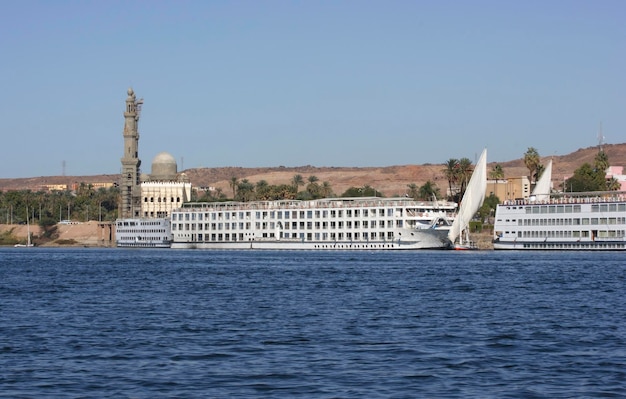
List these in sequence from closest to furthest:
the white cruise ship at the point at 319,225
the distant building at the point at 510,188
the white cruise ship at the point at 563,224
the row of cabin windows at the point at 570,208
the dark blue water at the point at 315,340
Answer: the dark blue water at the point at 315,340
the row of cabin windows at the point at 570,208
the white cruise ship at the point at 563,224
the white cruise ship at the point at 319,225
the distant building at the point at 510,188

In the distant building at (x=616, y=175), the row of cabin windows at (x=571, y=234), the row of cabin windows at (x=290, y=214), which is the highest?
the distant building at (x=616, y=175)

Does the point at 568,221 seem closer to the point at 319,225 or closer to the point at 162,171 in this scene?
the point at 319,225

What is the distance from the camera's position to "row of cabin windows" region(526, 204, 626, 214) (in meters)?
112

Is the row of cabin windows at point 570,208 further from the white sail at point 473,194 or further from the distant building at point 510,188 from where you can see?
the distant building at point 510,188

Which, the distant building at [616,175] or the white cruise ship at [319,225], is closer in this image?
the white cruise ship at [319,225]

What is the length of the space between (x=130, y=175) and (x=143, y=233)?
25661 millimetres

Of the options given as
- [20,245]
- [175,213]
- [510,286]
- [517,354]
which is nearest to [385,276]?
[510,286]

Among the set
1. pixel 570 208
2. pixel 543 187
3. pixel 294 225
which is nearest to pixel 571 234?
pixel 570 208

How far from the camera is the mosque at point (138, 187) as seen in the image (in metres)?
190

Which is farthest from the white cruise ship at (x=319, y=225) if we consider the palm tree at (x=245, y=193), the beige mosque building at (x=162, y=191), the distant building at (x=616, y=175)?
the distant building at (x=616, y=175)

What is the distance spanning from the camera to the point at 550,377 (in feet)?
84.7

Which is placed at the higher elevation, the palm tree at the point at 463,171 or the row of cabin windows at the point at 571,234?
the palm tree at the point at 463,171

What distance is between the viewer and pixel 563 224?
116 metres

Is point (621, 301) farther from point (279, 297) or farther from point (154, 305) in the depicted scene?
point (154, 305)
